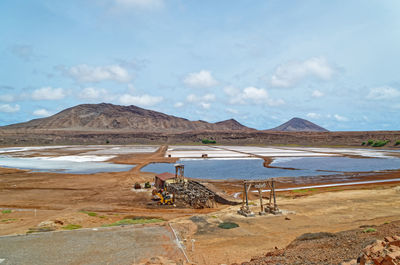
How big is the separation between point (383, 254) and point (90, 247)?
1131 centimetres

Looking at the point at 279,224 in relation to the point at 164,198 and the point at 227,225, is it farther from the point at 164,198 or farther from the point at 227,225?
the point at 164,198

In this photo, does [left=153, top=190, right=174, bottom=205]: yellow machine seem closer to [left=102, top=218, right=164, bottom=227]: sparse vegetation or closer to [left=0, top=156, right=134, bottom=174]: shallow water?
[left=102, top=218, right=164, bottom=227]: sparse vegetation

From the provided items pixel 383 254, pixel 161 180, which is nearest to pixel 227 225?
pixel 383 254

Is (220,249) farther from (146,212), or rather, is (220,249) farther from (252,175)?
(252,175)

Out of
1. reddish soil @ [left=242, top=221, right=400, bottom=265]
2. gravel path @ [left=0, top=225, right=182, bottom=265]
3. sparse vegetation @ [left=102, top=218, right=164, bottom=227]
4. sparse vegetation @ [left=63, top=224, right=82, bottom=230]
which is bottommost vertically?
sparse vegetation @ [left=102, top=218, right=164, bottom=227]

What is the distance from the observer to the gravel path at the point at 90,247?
36.8ft

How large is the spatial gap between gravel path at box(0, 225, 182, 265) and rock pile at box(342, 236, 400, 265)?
7.05 metres

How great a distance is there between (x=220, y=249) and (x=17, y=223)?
41.0 ft

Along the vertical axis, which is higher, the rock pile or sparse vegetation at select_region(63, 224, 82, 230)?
the rock pile

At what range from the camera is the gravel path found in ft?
36.8

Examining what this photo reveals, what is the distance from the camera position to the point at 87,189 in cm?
3012

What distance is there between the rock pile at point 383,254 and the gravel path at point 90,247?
705cm

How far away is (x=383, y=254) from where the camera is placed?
22.1ft

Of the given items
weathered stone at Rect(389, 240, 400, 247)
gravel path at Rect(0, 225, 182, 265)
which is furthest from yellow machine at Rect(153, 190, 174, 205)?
weathered stone at Rect(389, 240, 400, 247)
